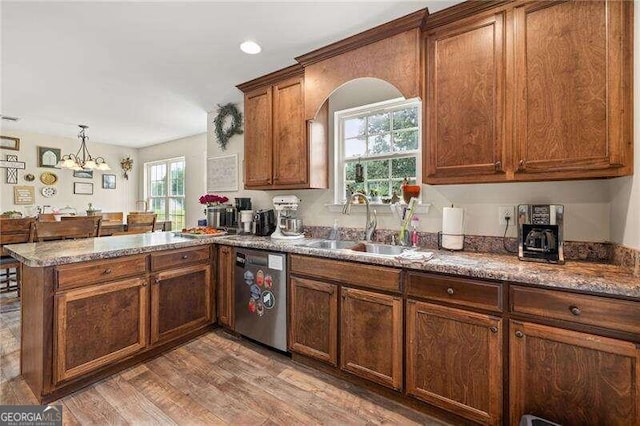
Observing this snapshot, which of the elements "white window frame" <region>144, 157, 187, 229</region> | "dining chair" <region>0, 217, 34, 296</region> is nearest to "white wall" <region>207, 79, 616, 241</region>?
"dining chair" <region>0, 217, 34, 296</region>

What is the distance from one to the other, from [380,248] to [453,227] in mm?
566

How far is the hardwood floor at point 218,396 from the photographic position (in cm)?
167

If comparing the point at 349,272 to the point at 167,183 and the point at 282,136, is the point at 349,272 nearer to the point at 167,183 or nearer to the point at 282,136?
the point at 282,136

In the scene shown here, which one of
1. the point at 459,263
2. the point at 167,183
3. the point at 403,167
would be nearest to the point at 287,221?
the point at 403,167

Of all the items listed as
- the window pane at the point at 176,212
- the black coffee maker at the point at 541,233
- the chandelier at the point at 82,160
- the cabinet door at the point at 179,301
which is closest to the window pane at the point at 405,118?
the black coffee maker at the point at 541,233

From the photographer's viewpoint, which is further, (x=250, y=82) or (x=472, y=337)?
(x=250, y=82)

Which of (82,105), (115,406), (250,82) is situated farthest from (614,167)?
(82,105)

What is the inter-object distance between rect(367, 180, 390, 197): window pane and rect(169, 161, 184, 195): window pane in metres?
4.57

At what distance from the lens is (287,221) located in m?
2.85

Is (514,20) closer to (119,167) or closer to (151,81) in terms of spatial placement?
(151,81)

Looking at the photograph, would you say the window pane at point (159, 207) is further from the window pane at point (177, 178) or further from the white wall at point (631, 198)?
the white wall at point (631, 198)

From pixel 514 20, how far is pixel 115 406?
3.28m

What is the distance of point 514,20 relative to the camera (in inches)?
65.7

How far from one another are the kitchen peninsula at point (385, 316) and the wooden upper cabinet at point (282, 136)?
0.71 m
